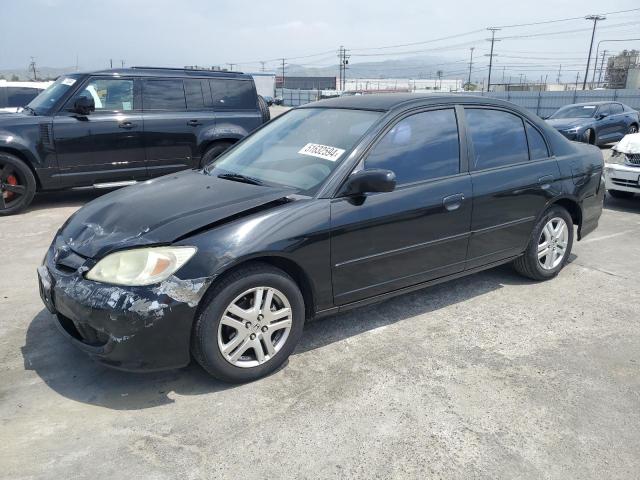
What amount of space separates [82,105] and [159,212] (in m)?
4.77

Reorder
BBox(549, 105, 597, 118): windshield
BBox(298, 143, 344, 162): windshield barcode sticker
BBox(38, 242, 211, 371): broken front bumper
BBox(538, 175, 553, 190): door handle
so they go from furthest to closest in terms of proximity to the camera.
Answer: BBox(549, 105, 597, 118): windshield → BBox(538, 175, 553, 190): door handle → BBox(298, 143, 344, 162): windshield barcode sticker → BBox(38, 242, 211, 371): broken front bumper

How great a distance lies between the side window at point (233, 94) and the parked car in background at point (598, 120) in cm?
895

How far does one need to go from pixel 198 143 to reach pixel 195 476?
6.24m

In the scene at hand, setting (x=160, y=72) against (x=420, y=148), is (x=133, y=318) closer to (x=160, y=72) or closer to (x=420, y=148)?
(x=420, y=148)

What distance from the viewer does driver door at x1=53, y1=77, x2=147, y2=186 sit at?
6961mm

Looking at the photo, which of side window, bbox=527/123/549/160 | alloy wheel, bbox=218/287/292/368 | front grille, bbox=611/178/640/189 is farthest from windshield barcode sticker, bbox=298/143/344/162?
front grille, bbox=611/178/640/189

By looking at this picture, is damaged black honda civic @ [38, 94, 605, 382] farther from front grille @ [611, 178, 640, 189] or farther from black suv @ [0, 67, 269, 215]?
black suv @ [0, 67, 269, 215]

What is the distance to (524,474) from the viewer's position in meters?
2.34

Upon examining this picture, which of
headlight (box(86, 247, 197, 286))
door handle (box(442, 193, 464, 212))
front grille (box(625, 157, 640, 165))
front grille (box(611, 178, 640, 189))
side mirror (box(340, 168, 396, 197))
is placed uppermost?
side mirror (box(340, 168, 396, 197))

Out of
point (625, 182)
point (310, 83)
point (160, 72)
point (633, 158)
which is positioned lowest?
point (310, 83)

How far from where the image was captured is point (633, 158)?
301 inches

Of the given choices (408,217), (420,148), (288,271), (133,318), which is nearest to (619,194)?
(420,148)

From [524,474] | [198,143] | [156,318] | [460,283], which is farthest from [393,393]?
[198,143]

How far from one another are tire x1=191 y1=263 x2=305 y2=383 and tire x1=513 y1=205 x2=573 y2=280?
7.71 feet
